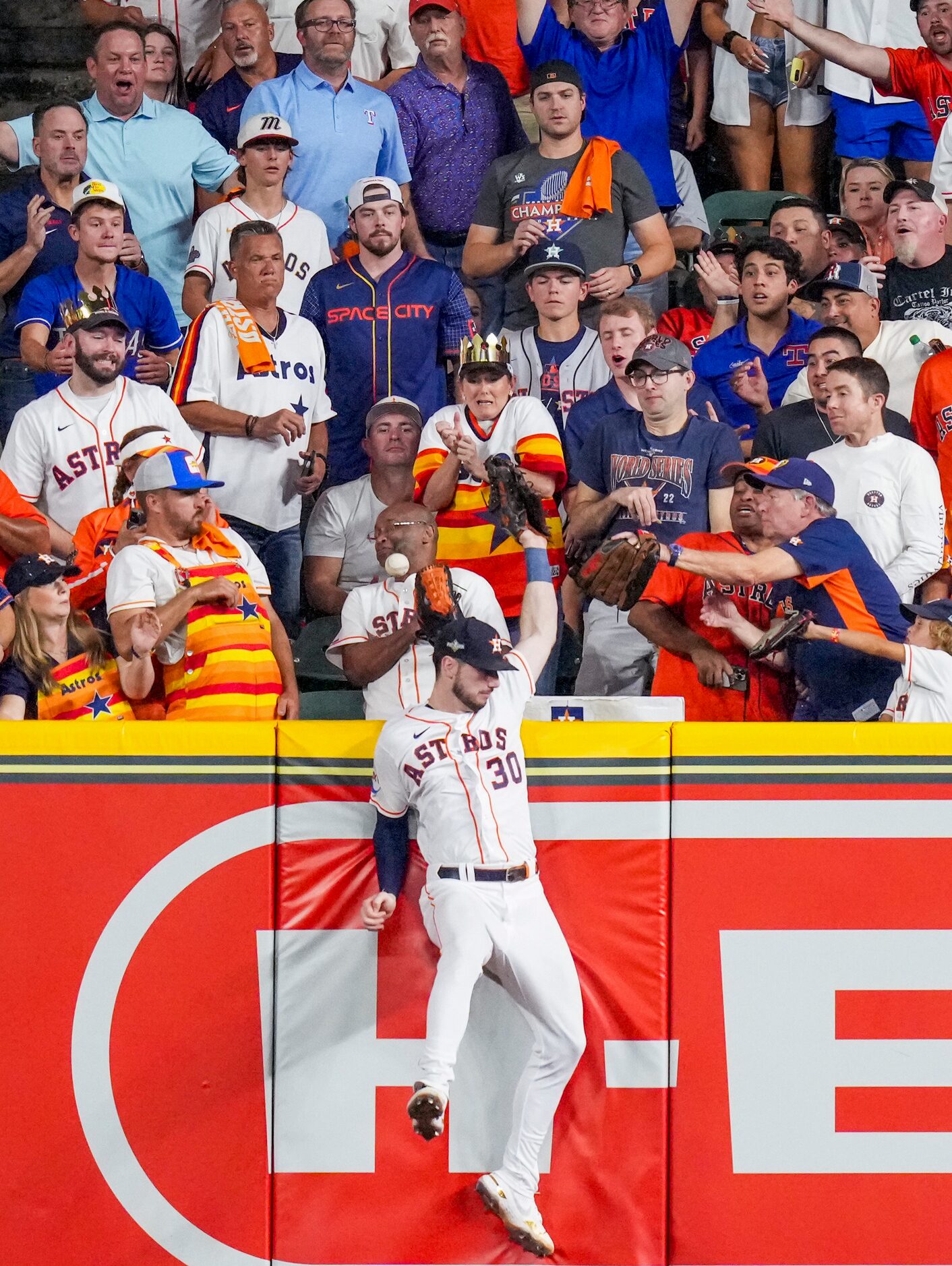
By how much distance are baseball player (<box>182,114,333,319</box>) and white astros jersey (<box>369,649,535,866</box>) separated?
3.78 m

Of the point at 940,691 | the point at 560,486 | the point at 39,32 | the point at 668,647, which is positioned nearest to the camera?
the point at 940,691

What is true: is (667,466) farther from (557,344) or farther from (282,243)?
(282,243)

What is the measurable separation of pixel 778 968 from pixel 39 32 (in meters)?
8.23

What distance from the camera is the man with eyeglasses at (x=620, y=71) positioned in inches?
368

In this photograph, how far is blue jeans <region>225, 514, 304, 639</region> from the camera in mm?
7699

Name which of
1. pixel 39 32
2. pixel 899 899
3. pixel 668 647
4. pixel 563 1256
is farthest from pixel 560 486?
pixel 39 32

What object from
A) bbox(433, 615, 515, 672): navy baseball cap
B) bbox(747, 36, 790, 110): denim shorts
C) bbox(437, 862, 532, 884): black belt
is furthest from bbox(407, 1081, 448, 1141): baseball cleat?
bbox(747, 36, 790, 110): denim shorts

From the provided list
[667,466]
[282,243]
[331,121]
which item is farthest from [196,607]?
[331,121]

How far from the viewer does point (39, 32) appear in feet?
35.1

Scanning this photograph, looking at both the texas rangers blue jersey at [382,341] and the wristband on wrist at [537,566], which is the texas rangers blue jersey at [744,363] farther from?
the wristband on wrist at [537,566]

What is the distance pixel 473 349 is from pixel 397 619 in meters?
1.60

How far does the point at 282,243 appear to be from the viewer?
8430 mm

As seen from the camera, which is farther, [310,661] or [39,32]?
[39,32]

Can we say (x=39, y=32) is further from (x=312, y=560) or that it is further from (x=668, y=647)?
(x=668, y=647)
